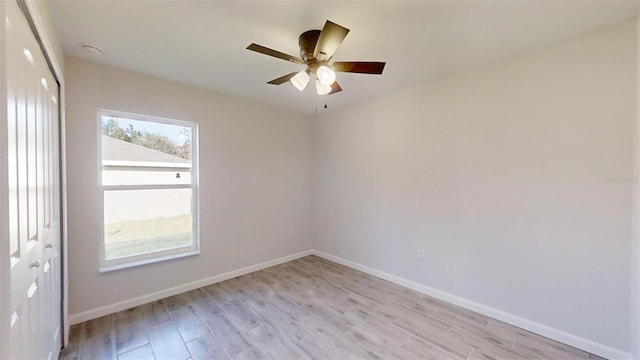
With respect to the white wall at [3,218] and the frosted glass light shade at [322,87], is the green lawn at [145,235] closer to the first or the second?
the white wall at [3,218]

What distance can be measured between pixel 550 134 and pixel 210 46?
3018mm

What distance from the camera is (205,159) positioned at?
320cm

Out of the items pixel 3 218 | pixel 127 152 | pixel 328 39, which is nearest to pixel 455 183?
pixel 328 39

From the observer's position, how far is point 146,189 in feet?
9.32

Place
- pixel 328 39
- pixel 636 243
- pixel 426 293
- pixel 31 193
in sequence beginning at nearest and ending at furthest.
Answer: pixel 31 193 < pixel 328 39 < pixel 636 243 < pixel 426 293

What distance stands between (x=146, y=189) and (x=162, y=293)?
1191 mm

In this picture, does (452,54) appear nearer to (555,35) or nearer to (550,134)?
(555,35)

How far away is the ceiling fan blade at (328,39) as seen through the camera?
149 centimetres

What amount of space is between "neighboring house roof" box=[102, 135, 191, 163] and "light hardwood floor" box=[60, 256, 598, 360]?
158 cm

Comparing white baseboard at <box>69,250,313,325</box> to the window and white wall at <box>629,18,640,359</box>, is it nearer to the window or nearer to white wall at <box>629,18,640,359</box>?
the window

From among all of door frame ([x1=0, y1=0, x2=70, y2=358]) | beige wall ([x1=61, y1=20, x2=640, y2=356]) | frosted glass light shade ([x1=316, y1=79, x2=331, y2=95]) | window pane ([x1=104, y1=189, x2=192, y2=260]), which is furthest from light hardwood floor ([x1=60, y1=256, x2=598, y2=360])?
frosted glass light shade ([x1=316, y1=79, x2=331, y2=95])

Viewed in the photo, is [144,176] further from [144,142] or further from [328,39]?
[328,39]

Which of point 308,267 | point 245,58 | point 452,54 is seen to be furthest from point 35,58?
point 308,267

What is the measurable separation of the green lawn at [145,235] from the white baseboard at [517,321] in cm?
256
